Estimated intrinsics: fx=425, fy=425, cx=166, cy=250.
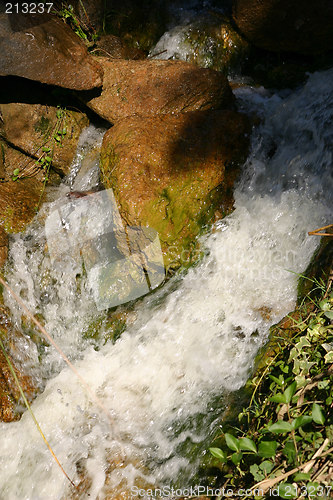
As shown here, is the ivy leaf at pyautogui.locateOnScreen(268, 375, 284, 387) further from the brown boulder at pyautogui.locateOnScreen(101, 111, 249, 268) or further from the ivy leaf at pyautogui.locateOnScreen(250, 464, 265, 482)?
the brown boulder at pyautogui.locateOnScreen(101, 111, 249, 268)

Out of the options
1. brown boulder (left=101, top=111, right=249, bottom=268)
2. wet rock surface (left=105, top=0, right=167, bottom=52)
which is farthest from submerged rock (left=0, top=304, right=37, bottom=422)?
wet rock surface (left=105, top=0, right=167, bottom=52)

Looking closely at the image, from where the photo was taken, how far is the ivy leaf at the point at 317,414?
1459 millimetres

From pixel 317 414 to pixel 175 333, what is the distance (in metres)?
1.20

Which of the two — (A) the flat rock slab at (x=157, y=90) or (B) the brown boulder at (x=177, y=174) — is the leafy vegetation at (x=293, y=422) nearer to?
(B) the brown boulder at (x=177, y=174)

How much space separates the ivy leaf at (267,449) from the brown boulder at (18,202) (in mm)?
2415

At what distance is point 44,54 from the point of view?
3166 mm

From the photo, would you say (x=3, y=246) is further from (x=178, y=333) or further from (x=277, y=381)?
(x=277, y=381)

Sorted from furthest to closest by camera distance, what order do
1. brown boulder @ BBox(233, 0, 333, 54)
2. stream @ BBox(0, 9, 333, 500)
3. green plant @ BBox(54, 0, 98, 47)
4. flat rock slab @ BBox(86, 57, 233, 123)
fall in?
green plant @ BBox(54, 0, 98, 47) → brown boulder @ BBox(233, 0, 333, 54) → flat rock slab @ BBox(86, 57, 233, 123) → stream @ BBox(0, 9, 333, 500)

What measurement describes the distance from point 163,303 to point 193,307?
21 centimetres

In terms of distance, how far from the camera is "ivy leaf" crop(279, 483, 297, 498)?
1.42 metres

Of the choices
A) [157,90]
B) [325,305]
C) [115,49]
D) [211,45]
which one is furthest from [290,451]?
[115,49]

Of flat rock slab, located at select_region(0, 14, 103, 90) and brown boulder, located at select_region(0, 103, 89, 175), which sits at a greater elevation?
flat rock slab, located at select_region(0, 14, 103, 90)

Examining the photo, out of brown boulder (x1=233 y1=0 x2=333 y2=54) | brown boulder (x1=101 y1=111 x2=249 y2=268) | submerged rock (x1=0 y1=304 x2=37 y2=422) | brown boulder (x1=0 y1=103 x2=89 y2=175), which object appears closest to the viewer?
submerged rock (x1=0 y1=304 x2=37 y2=422)

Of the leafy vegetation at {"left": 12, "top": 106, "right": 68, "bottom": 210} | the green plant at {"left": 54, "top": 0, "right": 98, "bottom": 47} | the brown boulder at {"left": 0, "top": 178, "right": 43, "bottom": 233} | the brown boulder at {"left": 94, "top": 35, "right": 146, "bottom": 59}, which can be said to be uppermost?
the green plant at {"left": 54, "top": 0, "right": 98, "bottom": 47}
